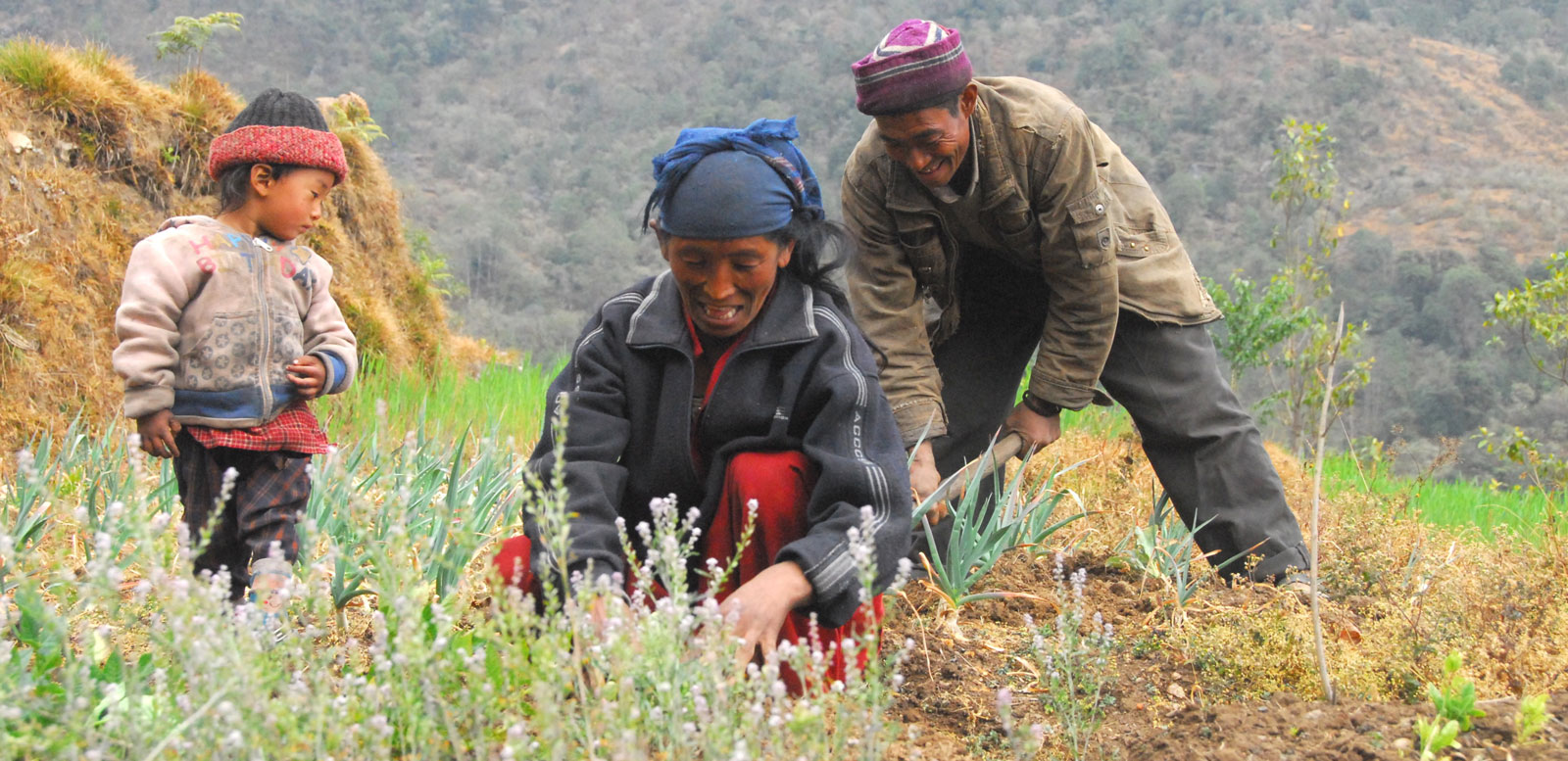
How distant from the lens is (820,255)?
8.07ft

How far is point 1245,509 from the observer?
3199 mm

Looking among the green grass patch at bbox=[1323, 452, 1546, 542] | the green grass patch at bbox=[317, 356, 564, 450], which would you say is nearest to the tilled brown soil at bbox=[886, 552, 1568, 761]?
the green grass patch at bbox=[1323, 452, 1546, 542]

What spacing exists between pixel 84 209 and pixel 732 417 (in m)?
4.64

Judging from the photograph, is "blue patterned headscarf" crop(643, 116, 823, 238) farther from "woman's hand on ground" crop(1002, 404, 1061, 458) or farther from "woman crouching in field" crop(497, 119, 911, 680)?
"woman's hand on ground" crop(1002, 404, 1061, 458)

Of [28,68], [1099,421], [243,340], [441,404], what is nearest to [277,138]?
[243,340]

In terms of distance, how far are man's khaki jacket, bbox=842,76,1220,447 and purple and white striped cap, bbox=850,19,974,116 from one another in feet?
0.79

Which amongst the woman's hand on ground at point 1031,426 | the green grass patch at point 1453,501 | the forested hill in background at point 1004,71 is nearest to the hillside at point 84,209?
the woman's hand on ground at point 1031,426

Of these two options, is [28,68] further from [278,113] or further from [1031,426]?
[1031,426]

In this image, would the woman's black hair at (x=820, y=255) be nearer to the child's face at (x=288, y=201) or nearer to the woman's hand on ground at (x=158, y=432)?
the child's face at (x=288, y=201)

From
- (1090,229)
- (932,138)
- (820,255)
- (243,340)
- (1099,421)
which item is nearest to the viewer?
(820,255)

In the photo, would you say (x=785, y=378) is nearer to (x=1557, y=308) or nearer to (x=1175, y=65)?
(x=1557, y=308)

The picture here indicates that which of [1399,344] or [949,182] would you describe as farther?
[1399,344]

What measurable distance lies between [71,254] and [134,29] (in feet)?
140

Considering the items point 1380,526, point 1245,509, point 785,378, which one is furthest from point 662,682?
point 1380,526
